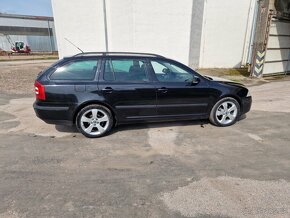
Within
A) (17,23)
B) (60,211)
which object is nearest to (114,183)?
(60,211)

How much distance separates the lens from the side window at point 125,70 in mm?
4250

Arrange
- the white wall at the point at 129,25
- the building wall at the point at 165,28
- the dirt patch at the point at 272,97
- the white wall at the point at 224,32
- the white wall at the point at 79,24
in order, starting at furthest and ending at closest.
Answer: the white wall at the point at 224,32
the white wall at the point at 79,24
the building wall at the point at 165,28
the white wall at the point at 129,25
the dirt patch at the point at 272,97

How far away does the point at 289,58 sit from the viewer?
13.2 m

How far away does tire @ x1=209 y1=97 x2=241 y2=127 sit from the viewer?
15.9 ft

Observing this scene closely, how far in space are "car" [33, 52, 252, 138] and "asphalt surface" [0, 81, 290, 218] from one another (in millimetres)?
369

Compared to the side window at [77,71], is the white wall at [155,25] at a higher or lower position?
higher

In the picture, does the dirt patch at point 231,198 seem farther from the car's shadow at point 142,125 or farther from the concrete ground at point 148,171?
the car's shadow at point 142,125

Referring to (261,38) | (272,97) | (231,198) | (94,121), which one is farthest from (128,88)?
(261,38)

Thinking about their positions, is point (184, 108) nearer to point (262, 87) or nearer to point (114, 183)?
point (114, 183)

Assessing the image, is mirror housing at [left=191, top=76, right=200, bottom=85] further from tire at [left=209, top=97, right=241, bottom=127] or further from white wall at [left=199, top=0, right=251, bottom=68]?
white wall at [left=199, top=0, right=251, bottom=68]

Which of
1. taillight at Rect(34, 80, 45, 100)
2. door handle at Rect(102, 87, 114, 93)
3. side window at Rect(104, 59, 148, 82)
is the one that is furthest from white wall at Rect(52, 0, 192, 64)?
taillight at Rect(34, 80, 45, 100)

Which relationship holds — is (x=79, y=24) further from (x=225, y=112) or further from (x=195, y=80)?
(x=225, y=112)

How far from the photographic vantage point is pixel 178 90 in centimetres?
448

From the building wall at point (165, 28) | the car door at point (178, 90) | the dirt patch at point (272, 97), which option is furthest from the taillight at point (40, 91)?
the building wall at point (165, 28)
